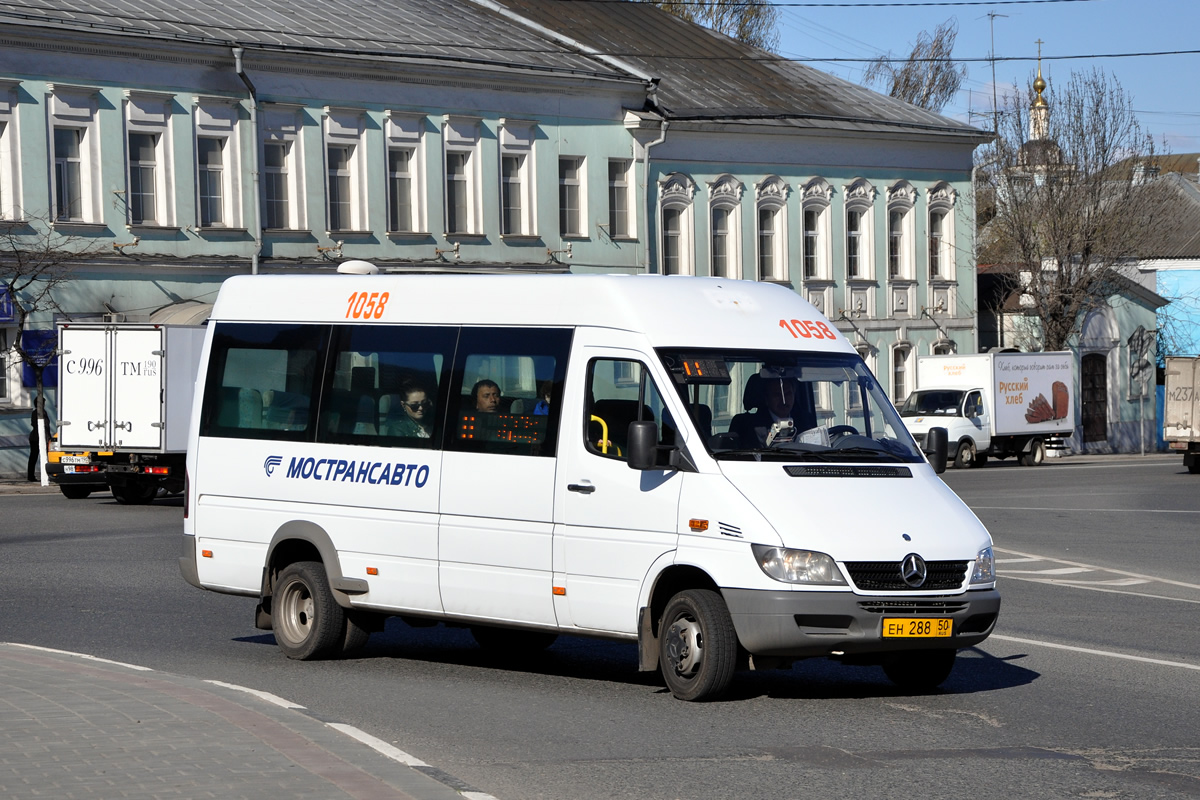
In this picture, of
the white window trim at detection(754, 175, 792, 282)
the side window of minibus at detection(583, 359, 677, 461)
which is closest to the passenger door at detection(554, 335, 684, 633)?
the side window of minibus at detection(583, 359, 677, 461)

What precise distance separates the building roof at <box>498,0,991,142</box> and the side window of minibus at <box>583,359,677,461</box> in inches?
1438

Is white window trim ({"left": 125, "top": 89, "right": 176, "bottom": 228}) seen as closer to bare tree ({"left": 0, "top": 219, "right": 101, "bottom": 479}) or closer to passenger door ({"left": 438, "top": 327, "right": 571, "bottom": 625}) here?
bare tree ({"left": 0, "top": 219, "right": 101, "bottom": 479})

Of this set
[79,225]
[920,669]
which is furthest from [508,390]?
[79,225]

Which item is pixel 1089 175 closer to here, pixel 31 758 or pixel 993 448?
pixel 993 448

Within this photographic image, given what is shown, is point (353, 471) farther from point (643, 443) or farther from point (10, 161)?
point (10, 161)

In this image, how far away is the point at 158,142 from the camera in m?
37.6

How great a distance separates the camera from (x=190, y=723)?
877 centimetres

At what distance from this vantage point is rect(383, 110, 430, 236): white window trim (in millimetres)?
41281

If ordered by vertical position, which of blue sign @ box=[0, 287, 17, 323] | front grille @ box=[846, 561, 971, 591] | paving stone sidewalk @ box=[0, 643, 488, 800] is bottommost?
paving stone sidewalk @ box=[0, 643, 488, 800]

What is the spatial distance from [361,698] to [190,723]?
5.41ft

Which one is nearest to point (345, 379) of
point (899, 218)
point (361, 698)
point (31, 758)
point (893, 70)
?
point (361, 698)

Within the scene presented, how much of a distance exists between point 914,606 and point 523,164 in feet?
116

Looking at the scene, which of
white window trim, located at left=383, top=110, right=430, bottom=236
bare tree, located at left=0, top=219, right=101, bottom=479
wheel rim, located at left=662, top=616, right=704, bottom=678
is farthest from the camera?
white window trim, located at left=383, top=110, right=430, bottom=236

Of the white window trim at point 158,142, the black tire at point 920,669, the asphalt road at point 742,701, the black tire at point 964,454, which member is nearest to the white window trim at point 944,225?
the black tire at point 964,454
